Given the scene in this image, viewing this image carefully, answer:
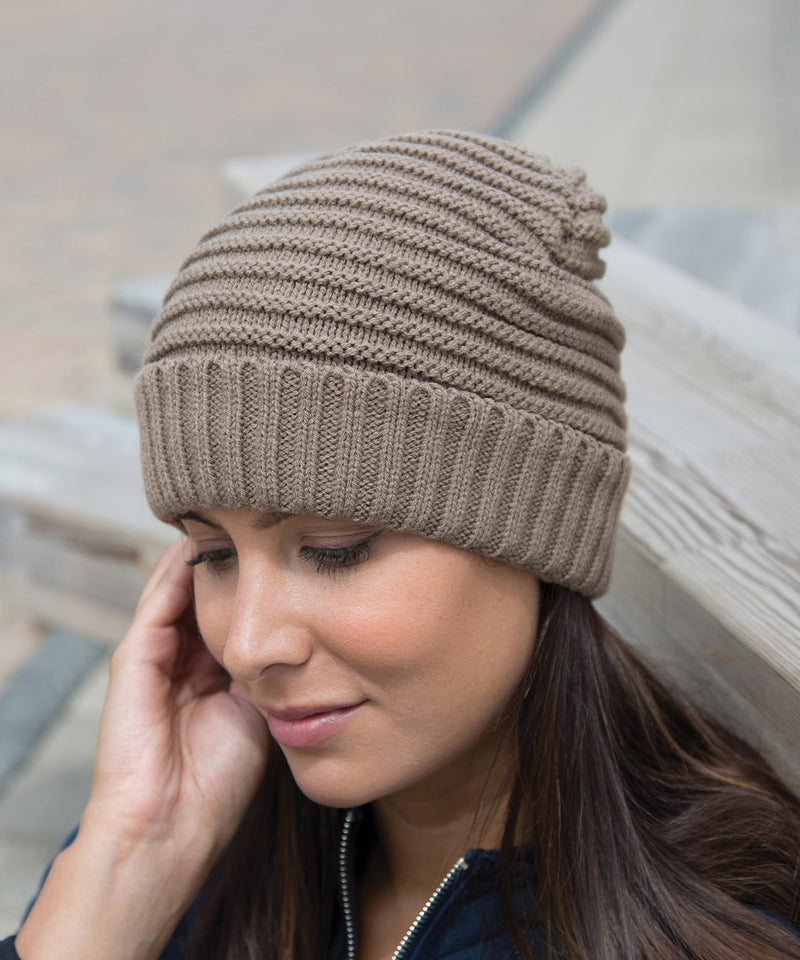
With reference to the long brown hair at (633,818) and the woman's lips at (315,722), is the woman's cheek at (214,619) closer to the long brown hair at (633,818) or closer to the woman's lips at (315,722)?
the woman's lips at (315,722)

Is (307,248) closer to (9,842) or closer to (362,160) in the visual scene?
(362,160)

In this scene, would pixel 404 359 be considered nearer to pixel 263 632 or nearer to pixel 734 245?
pixel 263 632

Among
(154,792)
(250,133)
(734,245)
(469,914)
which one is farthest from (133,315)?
(250,133)

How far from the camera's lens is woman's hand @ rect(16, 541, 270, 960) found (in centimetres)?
174

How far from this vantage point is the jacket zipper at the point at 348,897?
1660mm

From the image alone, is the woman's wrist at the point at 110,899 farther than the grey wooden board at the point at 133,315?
No

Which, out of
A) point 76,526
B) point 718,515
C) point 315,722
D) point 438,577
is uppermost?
point 718,515

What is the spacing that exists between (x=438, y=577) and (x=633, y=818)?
55 centimetres

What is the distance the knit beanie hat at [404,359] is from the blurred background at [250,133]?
2011 millimetres

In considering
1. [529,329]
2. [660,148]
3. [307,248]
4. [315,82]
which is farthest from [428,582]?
[315,82]

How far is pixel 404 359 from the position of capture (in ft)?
4.79

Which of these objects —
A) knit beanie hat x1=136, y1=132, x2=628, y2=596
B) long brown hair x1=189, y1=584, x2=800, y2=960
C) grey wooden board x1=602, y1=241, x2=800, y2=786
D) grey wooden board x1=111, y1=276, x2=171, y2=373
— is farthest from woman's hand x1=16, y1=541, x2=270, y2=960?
grey wooden board x1=111, y1=276, x2=171, y2=373

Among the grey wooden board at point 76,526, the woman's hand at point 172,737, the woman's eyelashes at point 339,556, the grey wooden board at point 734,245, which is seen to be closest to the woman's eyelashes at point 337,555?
the woman's eyelashes at point 339,556

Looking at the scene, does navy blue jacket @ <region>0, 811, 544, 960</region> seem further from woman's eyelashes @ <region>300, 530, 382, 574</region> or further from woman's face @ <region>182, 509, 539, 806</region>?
woman's eyelashes @ <region>300, 530, 382, 574</region>
